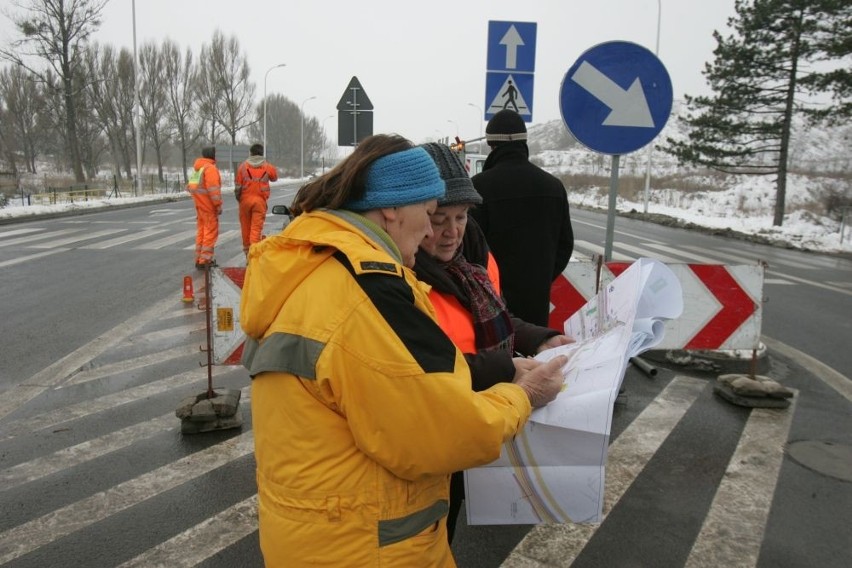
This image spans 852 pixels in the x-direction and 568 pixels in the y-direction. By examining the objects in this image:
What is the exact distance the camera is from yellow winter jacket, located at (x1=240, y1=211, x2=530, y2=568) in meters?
1.29

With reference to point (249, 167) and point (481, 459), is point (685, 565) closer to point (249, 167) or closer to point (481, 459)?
point (481, 459)

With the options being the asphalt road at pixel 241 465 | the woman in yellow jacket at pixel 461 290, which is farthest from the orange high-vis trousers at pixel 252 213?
the woman in yellow jacket at pixel 461 290

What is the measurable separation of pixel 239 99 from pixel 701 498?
201ft

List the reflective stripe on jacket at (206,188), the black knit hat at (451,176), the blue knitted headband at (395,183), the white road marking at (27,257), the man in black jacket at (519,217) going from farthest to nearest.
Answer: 1. the white road marking at (27,257)
2. the reflective stripe on jacket at (206,188)
3. the man in black jacket at (519,217)
4. the black knit hat at (451,176)
5. the blue knitted headband at (395,183)

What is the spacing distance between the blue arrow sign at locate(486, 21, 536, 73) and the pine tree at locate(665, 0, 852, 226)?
1892cm

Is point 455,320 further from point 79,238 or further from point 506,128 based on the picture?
point 79,238

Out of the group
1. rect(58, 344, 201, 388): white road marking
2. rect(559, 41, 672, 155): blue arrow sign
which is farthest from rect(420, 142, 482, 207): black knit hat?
rect(58, 344, 201, 388): white road marking

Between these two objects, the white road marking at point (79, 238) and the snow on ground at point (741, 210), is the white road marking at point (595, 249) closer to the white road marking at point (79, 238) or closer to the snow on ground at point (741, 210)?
the snow on ground at point (741, 210)

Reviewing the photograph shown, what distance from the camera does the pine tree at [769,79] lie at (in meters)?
21.4

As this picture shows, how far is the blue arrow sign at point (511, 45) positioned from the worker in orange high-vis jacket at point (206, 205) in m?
5.75

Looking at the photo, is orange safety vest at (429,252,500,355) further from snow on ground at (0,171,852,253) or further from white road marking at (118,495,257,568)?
snow on ground at (0,171,852,253)

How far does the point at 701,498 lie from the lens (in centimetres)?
348

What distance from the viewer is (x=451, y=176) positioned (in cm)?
208

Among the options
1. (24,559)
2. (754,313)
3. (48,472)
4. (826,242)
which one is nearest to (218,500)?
(24,559)
